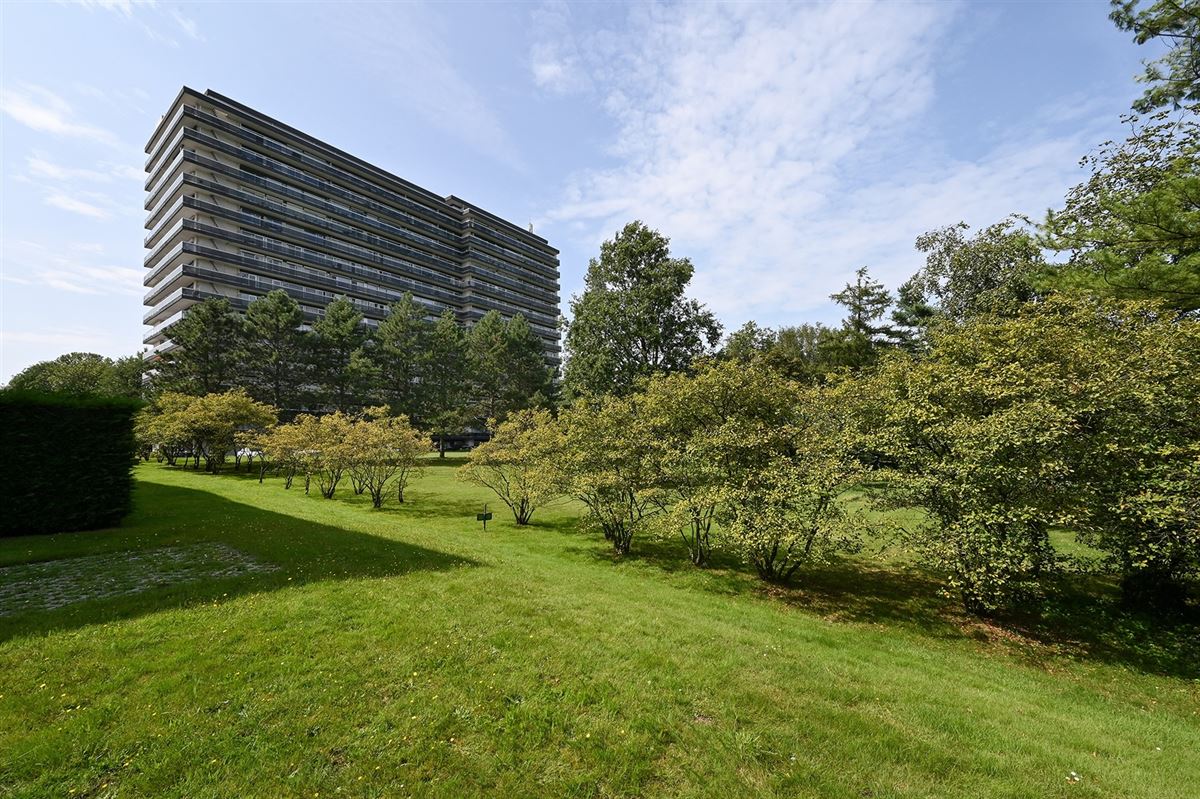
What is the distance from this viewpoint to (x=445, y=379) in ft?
168

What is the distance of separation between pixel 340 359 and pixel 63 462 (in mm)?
40390

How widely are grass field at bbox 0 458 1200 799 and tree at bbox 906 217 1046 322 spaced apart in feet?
69.9

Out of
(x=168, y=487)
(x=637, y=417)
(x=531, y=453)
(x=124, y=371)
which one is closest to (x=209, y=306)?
(x=124, y=371)

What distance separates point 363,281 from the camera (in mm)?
76688

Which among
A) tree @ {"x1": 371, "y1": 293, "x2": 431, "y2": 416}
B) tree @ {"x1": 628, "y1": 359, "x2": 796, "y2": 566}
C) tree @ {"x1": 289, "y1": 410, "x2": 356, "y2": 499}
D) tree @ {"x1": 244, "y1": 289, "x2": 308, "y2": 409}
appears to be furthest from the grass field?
tree @ {"x1": 244, "y1": 289, "x2": 308, "y2": 409}

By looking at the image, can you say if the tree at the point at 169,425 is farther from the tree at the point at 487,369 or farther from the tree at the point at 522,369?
the tree at the point at 522,369

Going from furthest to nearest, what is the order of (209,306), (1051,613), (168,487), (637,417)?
(209,306) < (168,487) < (637,417) < (1051,613)

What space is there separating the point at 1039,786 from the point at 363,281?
3482 inches

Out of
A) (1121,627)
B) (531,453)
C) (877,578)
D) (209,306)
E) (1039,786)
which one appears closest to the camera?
(1039,786)

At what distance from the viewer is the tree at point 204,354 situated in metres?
41.8

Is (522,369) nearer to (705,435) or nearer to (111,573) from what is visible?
(705,435)

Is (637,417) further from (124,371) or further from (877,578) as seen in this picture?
(124,371)

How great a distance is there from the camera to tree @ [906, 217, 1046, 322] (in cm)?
2484

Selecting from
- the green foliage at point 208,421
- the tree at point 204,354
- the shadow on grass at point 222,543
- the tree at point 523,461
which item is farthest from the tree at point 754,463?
the tree at point 204,354
